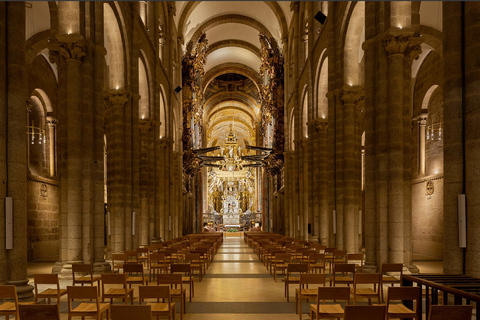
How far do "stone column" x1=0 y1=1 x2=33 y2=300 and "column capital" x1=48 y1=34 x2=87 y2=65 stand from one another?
150 inches

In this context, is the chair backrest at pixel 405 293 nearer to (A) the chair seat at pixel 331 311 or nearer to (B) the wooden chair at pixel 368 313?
(A) the chair seat at pixel 331 311

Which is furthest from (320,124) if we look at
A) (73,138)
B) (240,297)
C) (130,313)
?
(130,313)

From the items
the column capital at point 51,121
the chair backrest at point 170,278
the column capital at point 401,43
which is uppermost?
the column capital at point 401,43

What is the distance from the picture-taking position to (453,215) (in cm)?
872

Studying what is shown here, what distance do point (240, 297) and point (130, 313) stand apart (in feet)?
18.4

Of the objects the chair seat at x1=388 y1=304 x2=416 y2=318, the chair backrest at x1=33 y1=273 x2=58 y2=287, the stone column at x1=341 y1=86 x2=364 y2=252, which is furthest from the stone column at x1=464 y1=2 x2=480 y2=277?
the stone column at x1=341 y1=86 x2=364 y2=252

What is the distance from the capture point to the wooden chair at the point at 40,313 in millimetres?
5656

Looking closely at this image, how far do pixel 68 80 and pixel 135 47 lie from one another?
22.8ft

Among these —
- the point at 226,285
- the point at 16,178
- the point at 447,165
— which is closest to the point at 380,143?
the point at 447,165

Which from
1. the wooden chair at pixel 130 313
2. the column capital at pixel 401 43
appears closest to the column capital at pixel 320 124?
Result: the column capital at pixel 401 43

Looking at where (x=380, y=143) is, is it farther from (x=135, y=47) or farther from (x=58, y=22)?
(x=135, y=47)

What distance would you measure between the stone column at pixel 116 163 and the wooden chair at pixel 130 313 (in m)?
13.1

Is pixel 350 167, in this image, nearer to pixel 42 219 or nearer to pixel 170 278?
pixel 170 278

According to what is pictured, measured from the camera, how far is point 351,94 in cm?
1847
